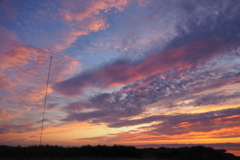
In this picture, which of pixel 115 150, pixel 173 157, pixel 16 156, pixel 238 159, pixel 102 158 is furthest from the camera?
pixel 238 159

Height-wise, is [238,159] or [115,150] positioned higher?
[115,150]

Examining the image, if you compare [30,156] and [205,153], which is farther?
[205,153]

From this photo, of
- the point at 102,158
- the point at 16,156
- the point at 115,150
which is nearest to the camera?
the point at 16,156

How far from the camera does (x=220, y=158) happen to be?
20672 millimetres

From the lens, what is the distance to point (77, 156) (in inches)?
635

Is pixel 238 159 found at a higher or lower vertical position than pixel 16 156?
lower

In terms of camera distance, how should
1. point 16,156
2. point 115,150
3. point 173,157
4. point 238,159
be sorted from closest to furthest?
point 16,156, point 115,150, point 173,157, point 238,159

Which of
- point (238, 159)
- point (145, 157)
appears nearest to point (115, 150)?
point (145, 157)

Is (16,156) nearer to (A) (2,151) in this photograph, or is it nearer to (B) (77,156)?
(A) (2,151)

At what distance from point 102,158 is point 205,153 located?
12.3m

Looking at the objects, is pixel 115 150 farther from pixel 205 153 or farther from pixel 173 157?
pixel 205 153

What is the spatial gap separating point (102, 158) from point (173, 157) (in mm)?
8169

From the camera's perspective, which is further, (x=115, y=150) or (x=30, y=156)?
(x=115, y=150)

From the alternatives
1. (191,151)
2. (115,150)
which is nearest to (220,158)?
(191,151)
